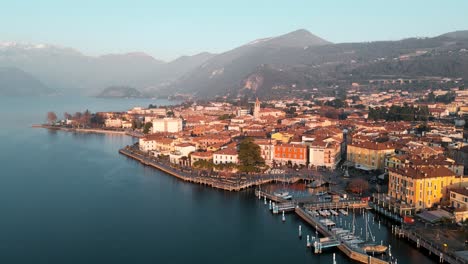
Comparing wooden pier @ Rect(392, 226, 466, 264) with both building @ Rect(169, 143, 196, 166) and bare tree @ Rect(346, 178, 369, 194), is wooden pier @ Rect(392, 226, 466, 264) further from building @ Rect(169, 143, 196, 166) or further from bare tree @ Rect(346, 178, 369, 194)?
building @ Rect(169, 143, 196, 166)

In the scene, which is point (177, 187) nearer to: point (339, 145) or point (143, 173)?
point (143, 173)

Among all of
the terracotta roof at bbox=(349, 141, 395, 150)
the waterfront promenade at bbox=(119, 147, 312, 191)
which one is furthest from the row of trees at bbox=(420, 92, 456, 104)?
the waterfront promenade at bbox=(119, 147, 312, 191)

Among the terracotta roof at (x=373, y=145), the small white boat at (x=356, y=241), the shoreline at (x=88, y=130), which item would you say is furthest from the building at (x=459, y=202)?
the shoreline at (x=88, y=130)

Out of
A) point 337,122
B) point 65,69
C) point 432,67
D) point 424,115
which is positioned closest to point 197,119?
point 337,122

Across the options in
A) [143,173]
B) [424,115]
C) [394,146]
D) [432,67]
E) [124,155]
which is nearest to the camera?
[394,146]

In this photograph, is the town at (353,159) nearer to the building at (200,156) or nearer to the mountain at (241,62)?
the building at (200,156)

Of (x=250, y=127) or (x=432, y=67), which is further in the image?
(x=432, y=67)
